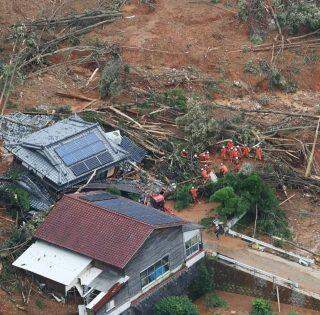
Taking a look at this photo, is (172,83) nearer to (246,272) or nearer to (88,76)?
(88,76)

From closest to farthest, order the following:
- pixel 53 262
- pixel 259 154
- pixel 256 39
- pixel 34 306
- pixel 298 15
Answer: pixel 34 306 < pixel 53 262 < pixel 259 154 < pixel 256 39 < pixel 298 15

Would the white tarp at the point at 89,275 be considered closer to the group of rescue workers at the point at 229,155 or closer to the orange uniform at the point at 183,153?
the group of rescue workers at the point at 229,155

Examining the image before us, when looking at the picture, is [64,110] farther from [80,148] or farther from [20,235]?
[20,235]

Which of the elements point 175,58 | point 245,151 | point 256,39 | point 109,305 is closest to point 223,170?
point 245,151

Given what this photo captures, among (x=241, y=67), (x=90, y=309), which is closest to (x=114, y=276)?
(x=90, y=309)

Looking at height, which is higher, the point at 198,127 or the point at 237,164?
the point at 198,127

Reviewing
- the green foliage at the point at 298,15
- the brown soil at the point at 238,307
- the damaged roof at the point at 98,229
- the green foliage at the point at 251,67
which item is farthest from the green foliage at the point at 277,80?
the damaged roof at the point at 98,229
